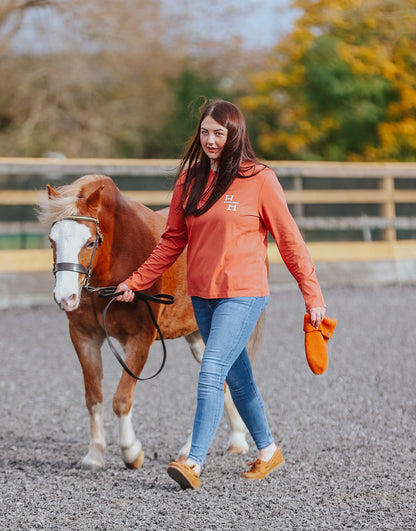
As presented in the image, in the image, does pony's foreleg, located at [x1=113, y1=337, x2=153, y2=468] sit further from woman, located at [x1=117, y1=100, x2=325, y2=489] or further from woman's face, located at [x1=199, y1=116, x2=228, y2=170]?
woman's face, located at [x1=199, y1=116, x2=228, y2=170]

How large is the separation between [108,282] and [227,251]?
870 mm

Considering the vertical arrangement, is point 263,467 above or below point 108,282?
below

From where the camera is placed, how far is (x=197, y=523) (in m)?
3.08

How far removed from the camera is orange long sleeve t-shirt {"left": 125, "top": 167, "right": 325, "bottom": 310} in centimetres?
346

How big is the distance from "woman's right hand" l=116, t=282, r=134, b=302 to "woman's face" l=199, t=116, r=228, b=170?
0.81 meters

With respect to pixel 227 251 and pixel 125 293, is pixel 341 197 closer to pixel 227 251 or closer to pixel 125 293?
pixel 125 293

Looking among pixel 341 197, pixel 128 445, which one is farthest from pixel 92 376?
pixel 341 197

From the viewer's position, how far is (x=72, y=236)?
3625 mm

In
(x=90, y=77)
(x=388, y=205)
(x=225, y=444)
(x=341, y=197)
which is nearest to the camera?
(x=225, y=444)

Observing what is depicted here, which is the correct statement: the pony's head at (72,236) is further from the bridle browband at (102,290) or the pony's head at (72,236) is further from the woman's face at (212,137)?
the woman's face at (212,137)

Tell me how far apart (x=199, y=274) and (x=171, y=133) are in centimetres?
2074

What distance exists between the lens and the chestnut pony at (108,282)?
369cm

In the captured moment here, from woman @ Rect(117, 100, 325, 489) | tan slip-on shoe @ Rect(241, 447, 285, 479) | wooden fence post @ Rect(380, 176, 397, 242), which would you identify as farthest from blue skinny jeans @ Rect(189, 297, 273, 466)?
wooden fence post @ Rect(380, 176, 397, 242)

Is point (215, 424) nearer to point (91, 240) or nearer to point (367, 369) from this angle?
point (91, 240)
